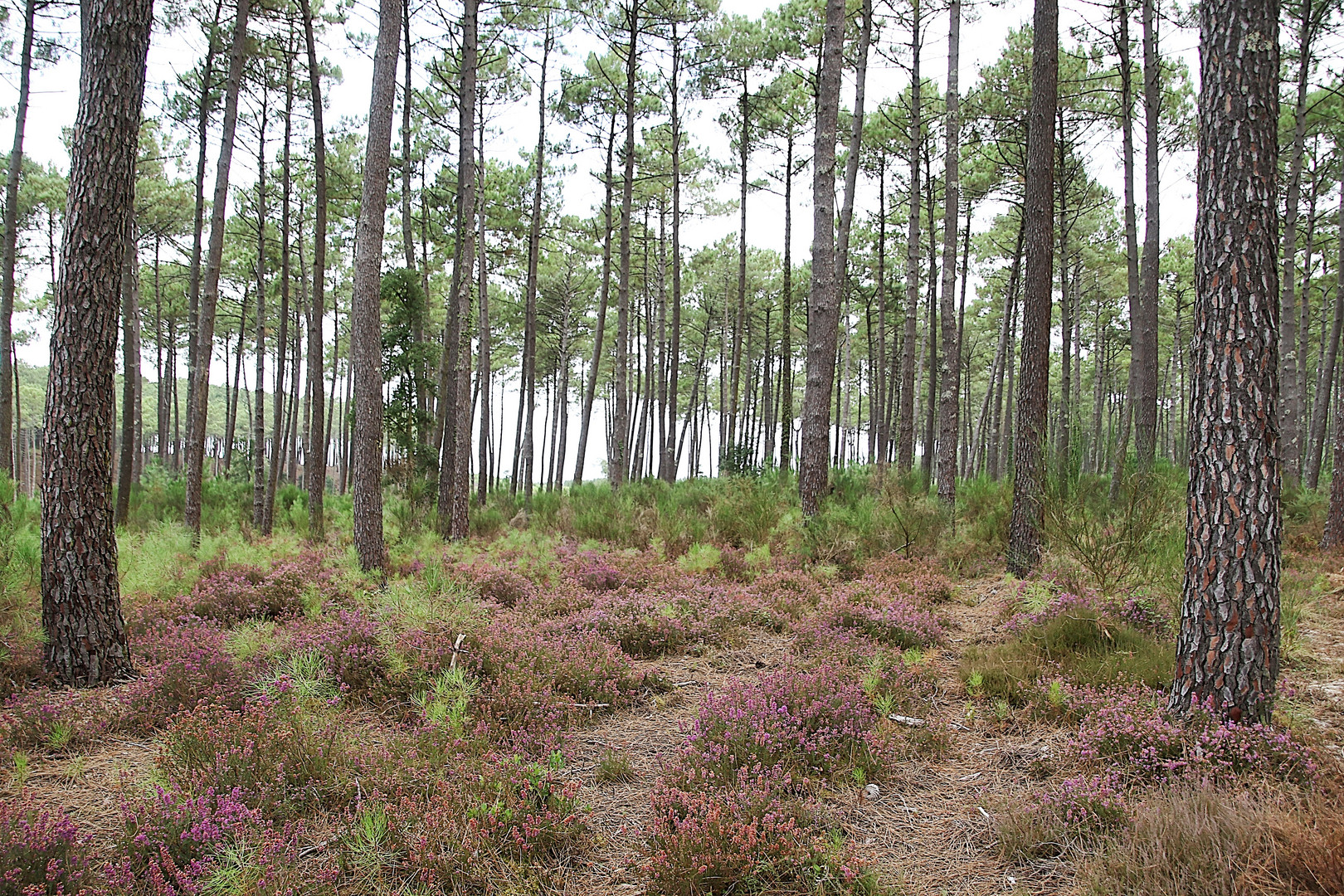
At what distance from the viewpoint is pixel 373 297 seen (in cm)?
755

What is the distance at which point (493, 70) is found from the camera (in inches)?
570

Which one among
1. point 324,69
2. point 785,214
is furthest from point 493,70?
point 785,214

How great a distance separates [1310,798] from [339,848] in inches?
148

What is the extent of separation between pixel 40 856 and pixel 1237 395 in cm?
535

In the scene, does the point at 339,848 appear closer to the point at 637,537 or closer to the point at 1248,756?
the point at 1248,756

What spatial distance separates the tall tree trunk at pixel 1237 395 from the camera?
3.12 meters

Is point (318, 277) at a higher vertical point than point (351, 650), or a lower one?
higher

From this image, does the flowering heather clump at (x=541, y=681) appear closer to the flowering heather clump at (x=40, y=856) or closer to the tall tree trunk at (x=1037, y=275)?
the flowering heather clump at (x=40, y=856)

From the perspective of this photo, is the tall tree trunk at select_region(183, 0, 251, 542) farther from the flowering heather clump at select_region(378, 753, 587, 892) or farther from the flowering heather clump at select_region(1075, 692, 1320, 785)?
the flowering heather clump at select_region(1075, 692, 1320, 785)

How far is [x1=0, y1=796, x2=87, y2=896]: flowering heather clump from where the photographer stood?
221 cm

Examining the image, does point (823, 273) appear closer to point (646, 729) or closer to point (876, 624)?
point (876, 624)

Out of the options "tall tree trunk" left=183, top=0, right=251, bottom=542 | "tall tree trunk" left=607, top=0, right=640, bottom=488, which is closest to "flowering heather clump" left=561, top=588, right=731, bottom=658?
"tall tree trunk" left=183, top=0, right=251, bottom=542

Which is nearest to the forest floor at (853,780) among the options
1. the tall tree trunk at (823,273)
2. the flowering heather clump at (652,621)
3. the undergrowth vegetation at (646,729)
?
the undergrowth vegetation at (646,729)

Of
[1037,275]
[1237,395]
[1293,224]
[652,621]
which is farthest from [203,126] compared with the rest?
[1293,224]
